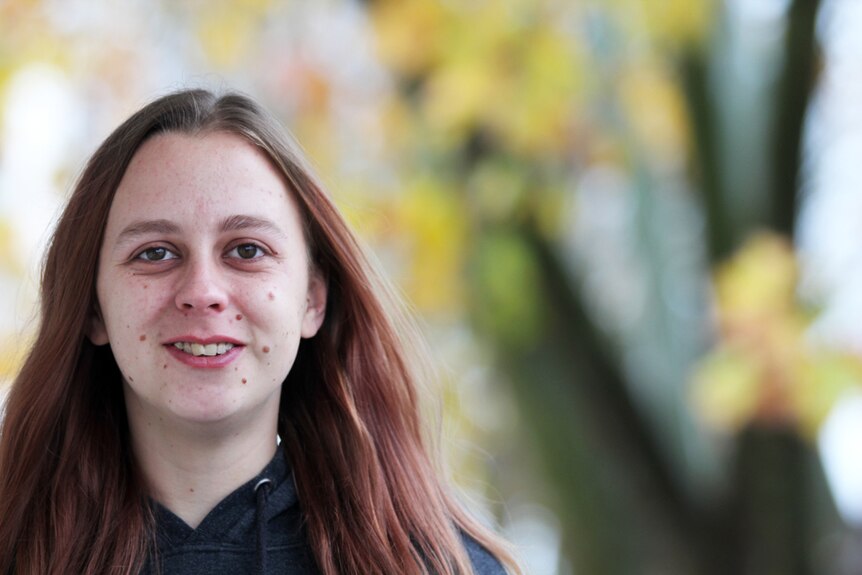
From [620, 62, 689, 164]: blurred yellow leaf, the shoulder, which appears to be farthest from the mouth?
[620, 62, 689, 164]: blurred yellow leaf

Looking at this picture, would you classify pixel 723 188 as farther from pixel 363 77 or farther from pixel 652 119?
pixel 363 77

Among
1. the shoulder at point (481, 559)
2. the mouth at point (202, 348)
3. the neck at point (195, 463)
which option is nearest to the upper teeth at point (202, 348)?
the mouth at point (202, 348)

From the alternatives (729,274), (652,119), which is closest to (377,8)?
(652,119)

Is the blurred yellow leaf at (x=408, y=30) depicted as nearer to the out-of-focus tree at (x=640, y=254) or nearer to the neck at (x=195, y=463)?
the out-of-focus tree at (x=640, y=254)

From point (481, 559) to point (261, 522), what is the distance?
0.36 m

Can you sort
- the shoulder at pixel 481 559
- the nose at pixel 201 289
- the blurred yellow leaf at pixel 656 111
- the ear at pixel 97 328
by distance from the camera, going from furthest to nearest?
the blurred yellow leaf at pixel 656 111, the shoulder at pixel 481 559, the ear at pixel 97 328, the nose at pixel 201 289

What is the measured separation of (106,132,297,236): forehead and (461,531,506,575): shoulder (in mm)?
554

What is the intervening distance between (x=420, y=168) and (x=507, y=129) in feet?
0.86

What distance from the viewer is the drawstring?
1802 mm

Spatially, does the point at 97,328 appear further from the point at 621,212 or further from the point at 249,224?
the point at 621,212

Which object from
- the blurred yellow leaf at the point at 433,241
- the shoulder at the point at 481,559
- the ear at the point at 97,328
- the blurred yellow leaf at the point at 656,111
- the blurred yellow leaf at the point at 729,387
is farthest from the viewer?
the blurred yellow leaf at the point at 656,111

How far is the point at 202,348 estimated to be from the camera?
1737 mm

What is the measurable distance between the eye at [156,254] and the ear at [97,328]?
0.45 feet

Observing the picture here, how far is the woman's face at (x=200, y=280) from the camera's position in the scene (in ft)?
5.70
